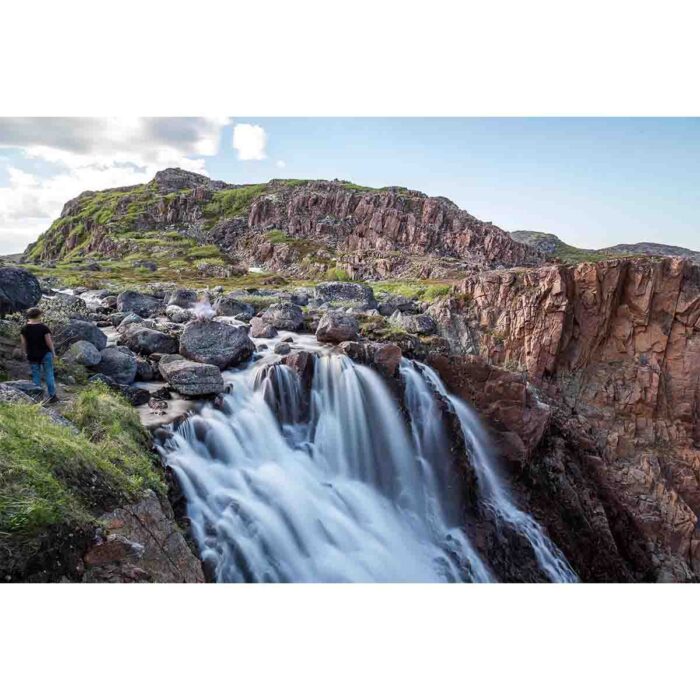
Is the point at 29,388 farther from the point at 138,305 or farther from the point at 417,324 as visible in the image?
the point at 417,324

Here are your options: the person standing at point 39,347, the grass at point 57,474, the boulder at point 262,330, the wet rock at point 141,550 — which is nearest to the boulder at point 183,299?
the boulder at point 262,330

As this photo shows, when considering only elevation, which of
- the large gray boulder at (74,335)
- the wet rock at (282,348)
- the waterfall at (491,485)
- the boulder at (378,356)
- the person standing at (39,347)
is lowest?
the waterfall at (491,485)

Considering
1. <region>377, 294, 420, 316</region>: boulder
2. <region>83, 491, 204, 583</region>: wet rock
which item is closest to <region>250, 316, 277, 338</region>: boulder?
<region>377, 294, 420, 316</region>: boulder

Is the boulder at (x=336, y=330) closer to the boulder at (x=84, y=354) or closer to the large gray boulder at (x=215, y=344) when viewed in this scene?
the large gray boulder at (x=215, y=344)

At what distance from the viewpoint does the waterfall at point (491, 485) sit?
390 inches

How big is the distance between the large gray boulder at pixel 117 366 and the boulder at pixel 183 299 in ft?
27.3

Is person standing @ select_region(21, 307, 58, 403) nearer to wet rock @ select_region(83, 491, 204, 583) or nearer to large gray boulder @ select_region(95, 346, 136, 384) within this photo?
large gray boulder @ select_region(95, 346, 136, 384)

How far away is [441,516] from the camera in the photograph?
30.0ft

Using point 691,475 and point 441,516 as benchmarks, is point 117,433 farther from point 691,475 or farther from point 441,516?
point 691,475

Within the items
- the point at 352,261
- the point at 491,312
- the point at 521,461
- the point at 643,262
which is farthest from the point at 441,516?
the point at 352,261

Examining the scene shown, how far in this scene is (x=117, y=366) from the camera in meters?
8.23

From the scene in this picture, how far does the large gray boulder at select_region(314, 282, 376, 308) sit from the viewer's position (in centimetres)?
1892

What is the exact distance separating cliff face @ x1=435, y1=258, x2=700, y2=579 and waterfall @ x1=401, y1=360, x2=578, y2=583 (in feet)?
14.2

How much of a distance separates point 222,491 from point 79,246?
7240cm
